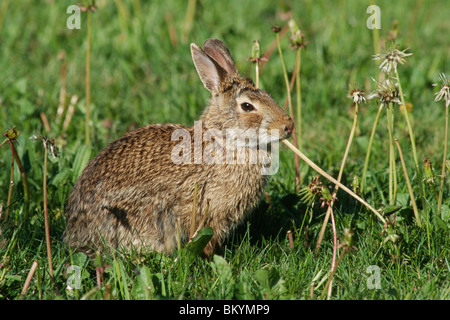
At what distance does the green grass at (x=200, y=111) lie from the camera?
323 centimetres

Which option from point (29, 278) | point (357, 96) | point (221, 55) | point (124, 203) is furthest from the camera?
point (221, 55)

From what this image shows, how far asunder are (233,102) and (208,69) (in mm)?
262

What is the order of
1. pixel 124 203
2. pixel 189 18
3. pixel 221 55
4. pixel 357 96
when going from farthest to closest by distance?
pixel 189 18
pixel 221 55
pixel 124 203
pixel 357 96

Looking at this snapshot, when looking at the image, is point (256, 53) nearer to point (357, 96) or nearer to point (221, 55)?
point (221, 55)

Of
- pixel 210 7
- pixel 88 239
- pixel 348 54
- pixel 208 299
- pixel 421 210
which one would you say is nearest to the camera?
pixel 208 299

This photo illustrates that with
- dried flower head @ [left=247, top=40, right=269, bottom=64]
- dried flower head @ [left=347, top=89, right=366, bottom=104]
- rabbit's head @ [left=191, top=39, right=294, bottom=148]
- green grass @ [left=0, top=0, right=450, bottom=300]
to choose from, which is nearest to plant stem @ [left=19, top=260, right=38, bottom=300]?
green grass @ [left=0, top=0, right=450, bottom=300]

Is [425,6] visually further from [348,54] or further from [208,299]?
[208,299]

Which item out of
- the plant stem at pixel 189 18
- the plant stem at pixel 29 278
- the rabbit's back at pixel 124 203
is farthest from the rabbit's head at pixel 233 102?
the plant stem at pixel 189 18

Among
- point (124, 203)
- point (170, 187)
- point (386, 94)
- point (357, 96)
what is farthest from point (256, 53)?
point (124, 203)

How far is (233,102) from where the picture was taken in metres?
3.79

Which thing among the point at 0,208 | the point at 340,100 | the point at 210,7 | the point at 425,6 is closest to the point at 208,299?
the point at 0,208

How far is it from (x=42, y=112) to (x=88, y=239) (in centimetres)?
192

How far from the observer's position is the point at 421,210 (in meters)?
3.95

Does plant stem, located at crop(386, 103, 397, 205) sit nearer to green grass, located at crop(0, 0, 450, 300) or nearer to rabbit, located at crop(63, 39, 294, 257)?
green grass, located at crop(0, 0, 450, 300)
